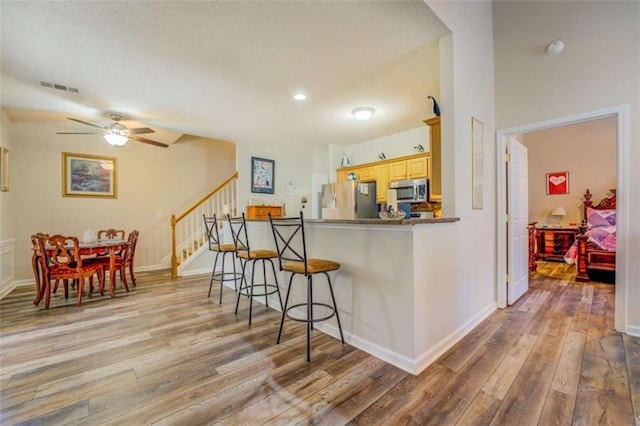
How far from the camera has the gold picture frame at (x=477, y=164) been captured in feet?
9.09

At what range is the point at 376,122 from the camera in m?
4.76

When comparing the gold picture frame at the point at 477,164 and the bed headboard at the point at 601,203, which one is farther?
the bed headboard at the point at 601,203

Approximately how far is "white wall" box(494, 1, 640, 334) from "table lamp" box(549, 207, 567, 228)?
4354 mm

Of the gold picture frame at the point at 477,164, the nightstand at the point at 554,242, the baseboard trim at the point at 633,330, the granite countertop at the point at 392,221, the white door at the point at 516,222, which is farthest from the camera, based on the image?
the nightstand at the point at 554,242

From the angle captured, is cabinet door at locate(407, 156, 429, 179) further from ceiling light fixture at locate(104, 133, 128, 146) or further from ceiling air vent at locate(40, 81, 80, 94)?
ceiling air vent at locate(40, 81, 80, 94)

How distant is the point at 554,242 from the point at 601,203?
1.12 metres

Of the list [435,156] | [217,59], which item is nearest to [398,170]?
[435,156]

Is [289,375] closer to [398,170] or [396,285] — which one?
[396,285]

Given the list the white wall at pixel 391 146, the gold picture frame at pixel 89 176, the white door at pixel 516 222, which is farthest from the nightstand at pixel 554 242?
the gold picture frame at pixel 89 176

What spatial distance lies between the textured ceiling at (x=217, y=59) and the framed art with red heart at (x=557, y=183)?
4296 mm

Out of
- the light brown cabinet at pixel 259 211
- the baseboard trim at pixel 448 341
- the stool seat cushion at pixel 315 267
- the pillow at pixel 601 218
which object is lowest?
the baseboard trim at pixel 448 341

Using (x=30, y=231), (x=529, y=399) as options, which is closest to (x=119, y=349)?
(x=529, y=399)

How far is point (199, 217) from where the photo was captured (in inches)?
230

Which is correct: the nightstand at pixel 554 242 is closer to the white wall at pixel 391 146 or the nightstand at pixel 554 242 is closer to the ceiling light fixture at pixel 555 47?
the white wall at pixel 391 146
